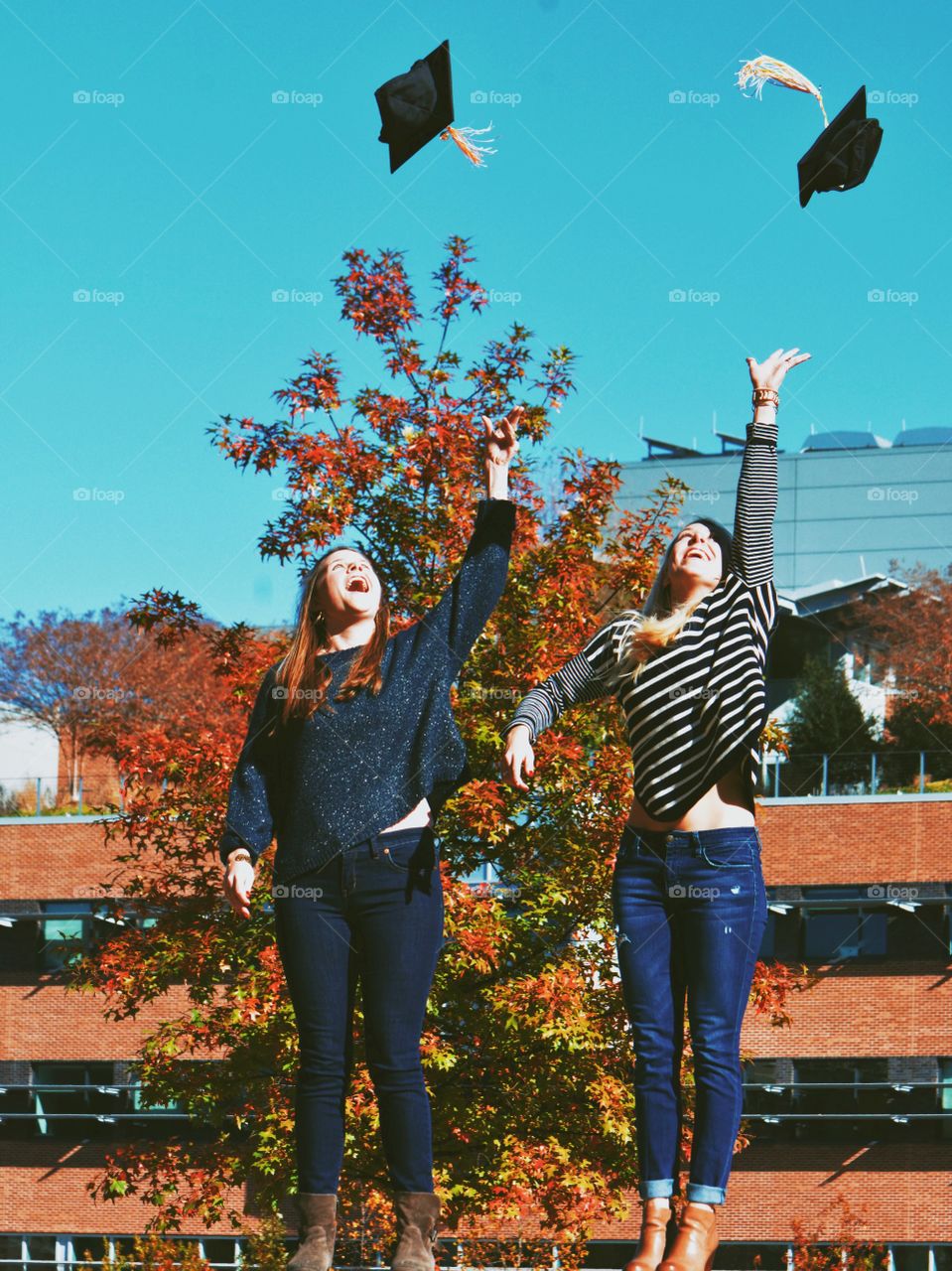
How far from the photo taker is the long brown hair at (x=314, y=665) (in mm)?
5043

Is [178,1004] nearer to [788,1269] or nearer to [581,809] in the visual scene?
[788,1269]

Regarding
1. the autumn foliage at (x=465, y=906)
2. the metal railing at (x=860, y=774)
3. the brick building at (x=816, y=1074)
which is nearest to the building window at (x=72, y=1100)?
the brick building at (x=816, y=1074)

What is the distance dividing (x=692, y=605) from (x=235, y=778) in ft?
5.09

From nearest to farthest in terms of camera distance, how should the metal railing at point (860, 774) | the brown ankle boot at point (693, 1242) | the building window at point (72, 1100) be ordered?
the brown ankle boot at point (693, 1242) → the metal railing at point (860, 774) → the building window at point (72, 1100)

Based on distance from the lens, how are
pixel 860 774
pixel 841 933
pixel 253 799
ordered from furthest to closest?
pixel 860 774, pixel 841 933, pixel 253 799

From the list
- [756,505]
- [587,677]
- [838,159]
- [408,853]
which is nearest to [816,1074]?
[838,159]

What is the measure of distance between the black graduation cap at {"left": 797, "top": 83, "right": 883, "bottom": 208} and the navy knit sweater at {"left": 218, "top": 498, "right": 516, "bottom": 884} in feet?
6.65

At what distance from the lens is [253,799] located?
5.03 m

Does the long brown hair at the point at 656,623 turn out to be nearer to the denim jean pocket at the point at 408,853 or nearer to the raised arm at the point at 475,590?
the raised arm at the point at 475,590

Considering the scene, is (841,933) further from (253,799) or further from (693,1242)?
(693,1242)

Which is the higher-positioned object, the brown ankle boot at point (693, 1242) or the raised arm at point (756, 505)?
the raised arm at point (756, 505)

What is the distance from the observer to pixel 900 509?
66.1 meters

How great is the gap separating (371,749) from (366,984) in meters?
0.72

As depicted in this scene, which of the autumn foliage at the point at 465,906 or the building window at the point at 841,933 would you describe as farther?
the building window at the point at 841,933
